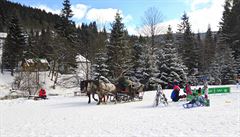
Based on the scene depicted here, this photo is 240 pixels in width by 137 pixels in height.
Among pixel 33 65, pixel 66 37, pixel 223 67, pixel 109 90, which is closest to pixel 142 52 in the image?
pixel 223 67

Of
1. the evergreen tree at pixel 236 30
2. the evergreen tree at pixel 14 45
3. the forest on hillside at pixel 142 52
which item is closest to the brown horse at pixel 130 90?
the forest on hillside at pixel 142 52

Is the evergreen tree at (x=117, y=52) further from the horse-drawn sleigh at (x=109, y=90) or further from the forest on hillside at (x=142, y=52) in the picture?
the horse-drawn sleigh at (x=109, y=90)

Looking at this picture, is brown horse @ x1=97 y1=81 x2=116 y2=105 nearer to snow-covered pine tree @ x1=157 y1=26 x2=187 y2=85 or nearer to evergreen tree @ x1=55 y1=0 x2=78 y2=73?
snow-covered pine tree @ x1=157 y1=26 x2=187 y2=85

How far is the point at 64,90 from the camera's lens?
169ft

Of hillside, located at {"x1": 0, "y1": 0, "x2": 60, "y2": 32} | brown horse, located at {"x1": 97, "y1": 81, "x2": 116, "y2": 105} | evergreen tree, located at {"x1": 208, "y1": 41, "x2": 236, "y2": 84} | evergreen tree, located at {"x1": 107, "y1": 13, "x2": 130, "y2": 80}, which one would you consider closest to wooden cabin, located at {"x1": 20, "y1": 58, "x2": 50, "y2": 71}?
evergreen tree, located at {"x1": 107, "y1": 13, "x2": 130, "y2": 80}

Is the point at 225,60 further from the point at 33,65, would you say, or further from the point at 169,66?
the point at 33,65

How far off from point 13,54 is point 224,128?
5414 cm

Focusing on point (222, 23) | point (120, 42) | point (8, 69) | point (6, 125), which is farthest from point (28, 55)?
point (6, 125)

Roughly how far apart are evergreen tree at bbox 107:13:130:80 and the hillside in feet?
219

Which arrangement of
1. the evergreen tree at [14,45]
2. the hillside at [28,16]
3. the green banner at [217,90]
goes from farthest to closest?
the hillside at [28,16], the evergreen tree at [14,45], the green banner at [217,90]

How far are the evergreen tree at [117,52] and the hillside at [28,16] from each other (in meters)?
66.9

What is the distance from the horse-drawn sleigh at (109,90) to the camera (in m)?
21.5

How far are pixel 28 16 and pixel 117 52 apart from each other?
89431 millimetres

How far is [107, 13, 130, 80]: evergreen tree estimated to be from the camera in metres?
41.5
